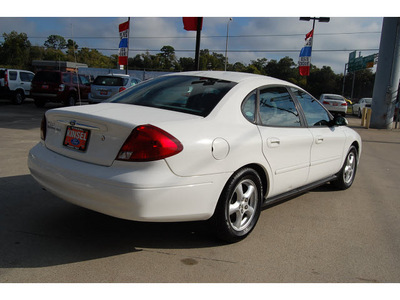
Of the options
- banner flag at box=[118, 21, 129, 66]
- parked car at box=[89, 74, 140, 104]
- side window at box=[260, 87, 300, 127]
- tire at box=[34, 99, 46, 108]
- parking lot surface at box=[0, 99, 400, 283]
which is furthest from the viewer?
tire at box=[34, 99, 46, 108]

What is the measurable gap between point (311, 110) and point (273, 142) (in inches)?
49.1

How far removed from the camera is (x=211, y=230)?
10.8 ft

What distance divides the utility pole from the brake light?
15.7m

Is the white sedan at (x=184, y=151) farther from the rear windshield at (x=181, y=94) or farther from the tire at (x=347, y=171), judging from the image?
the tire at (x=347, y=171)

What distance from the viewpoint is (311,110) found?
4613 mm

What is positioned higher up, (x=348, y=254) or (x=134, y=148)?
(x=134, y=148)

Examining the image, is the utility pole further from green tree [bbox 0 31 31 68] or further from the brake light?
green tree [bbox 0 31 31 68]

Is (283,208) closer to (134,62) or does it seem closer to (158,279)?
(158,279)

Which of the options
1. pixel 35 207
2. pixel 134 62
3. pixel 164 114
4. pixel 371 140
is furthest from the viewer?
pixel 134 62

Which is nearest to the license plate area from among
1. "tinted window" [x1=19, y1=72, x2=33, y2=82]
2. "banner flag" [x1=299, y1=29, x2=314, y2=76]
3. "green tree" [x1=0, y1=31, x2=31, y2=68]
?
"tinted window" [x1=19, y1=72, x2=33, y2=82]

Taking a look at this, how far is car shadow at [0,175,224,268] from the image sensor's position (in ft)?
9.84

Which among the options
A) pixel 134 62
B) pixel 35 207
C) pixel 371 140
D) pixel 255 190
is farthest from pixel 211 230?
pixel 134 62

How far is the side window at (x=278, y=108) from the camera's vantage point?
378 centimetres

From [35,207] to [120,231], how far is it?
1.19 meters
